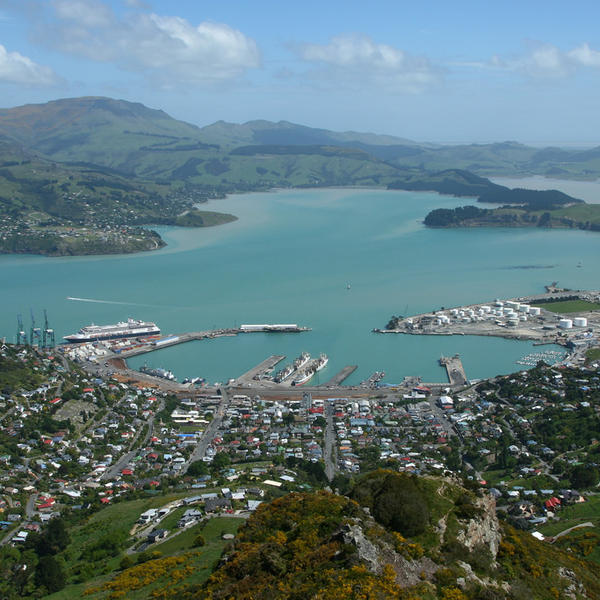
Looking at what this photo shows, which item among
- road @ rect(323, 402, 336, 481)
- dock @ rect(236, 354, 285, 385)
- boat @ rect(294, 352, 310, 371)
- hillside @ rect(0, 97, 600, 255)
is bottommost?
dock @ rect(236, 354, 285, 385)

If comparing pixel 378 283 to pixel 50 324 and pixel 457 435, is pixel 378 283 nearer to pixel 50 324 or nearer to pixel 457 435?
pixel 50 324

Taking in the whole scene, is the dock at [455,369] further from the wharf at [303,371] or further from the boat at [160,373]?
the boat at [160,373]

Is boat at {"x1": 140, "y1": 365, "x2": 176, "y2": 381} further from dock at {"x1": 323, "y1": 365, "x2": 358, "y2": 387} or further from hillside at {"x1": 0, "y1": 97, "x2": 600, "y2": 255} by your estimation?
hillside at {"x1": 0, "y1": 97, "x2": 600, "y2": 255}

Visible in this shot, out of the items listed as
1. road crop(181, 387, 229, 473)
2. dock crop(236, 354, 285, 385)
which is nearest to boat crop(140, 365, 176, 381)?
dock crop(236, 354, 285, 385)

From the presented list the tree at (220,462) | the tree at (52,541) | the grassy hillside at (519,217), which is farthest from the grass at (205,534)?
the grassy hillside at (519,217)

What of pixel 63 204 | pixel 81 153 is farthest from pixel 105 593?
pixel 81 153

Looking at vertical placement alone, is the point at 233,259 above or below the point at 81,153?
below

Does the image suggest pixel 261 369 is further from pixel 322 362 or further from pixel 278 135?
pixel 278 135
